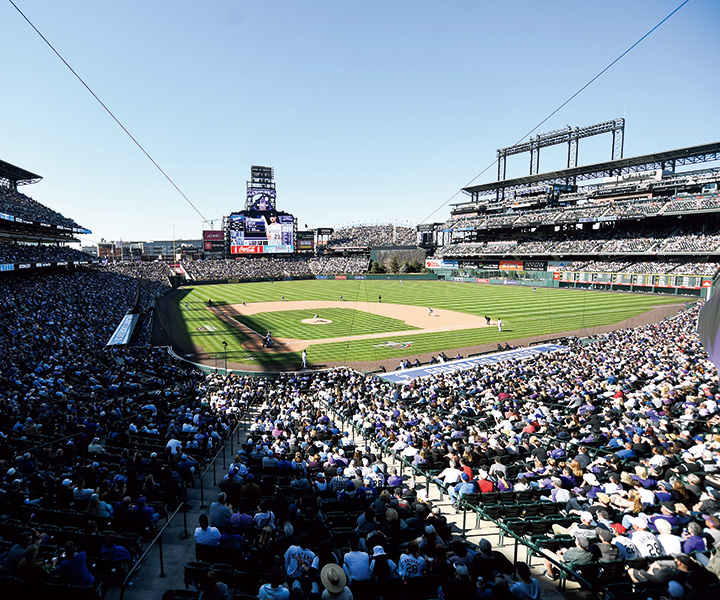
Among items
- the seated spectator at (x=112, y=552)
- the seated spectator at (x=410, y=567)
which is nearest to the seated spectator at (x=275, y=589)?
the seated spectator at (x=410, y=567)

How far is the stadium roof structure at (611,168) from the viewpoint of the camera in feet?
220

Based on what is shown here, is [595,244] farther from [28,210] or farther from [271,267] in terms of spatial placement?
[28,210]

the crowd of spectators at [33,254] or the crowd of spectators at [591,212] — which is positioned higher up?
the crowd of spectators at [591,212]

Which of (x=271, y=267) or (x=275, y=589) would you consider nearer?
(x=275, y=589)

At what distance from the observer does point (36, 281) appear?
1665 inches

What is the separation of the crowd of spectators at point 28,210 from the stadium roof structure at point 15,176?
369cm

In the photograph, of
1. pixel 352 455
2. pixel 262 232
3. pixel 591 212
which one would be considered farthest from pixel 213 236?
pixel 352 455

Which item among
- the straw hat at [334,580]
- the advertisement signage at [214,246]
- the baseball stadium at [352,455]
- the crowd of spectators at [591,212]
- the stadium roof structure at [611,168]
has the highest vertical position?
the stadium roof structure at [611,168]

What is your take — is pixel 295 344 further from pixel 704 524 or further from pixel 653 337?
pixel 704 524

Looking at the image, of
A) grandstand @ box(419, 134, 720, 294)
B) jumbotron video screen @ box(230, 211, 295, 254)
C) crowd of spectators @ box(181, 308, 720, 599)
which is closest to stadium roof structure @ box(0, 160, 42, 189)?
jumbotron video screen @ box(230, 211, 295, 254)

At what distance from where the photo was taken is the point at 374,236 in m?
144

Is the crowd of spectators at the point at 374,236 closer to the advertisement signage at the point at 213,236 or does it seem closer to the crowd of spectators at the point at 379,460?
the advertisement signage at the point at 213,236

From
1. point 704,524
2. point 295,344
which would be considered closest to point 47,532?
point 704,524

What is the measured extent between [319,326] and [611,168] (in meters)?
70.5
